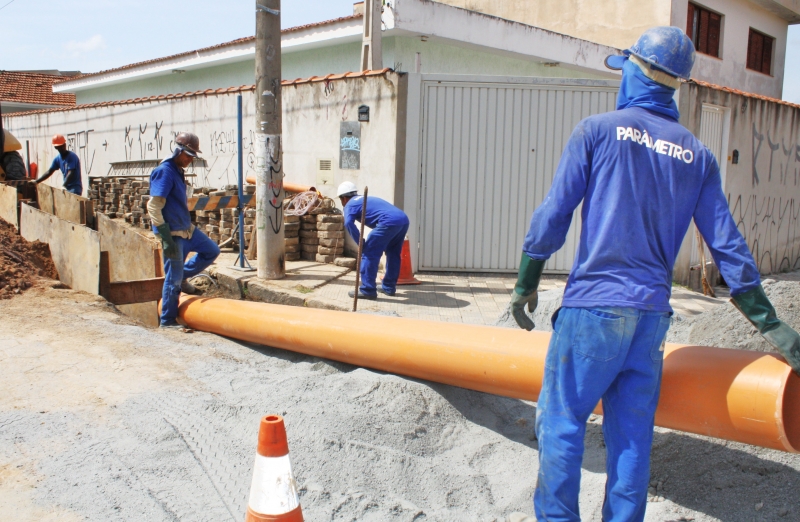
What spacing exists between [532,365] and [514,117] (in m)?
5.67

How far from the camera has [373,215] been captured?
773 cm

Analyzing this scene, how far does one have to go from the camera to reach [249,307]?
5.95m

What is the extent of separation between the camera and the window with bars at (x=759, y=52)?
2072cm

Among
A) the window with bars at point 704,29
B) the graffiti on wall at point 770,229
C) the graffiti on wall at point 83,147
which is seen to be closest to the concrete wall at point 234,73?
the graffiti on wall at point 83,147

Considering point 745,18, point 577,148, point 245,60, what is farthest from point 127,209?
point 745,18

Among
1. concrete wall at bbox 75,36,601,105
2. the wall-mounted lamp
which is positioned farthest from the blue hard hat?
concrete wall at bbox 75,36,601,105

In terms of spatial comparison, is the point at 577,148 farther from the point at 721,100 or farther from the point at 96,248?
the point at 721,100

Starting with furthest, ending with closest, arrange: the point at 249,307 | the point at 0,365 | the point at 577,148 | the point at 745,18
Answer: the point at 745,18 → the point at 249,307 → the point at 0,365 → the point at 577,148

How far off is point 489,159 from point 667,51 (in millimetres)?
6106

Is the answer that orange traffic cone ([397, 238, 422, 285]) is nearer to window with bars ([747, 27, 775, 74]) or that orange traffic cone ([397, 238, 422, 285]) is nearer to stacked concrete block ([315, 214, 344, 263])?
stacked concrete block ([315, 214, 344, 263])

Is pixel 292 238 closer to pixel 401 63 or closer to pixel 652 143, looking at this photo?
pixel 401 63

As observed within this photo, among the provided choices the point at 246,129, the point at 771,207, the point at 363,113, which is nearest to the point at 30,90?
the point at 246,129

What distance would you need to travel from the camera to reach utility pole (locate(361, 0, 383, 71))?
34.6 ft

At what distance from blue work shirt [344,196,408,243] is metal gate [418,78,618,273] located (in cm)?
123
